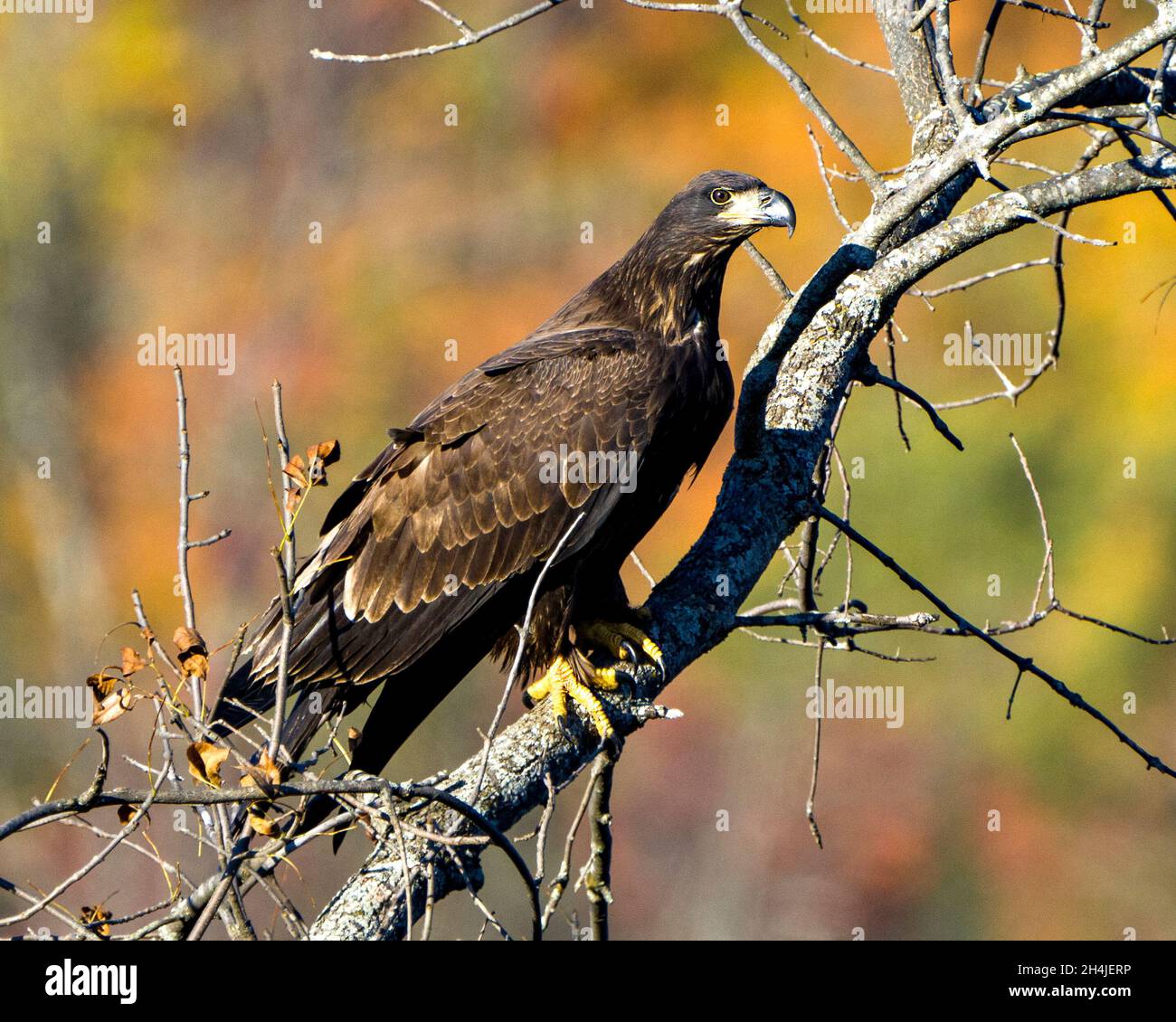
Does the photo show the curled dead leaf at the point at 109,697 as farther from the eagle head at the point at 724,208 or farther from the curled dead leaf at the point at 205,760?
the eagle head at the point at 724,208

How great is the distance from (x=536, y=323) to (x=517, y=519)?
15725 mm

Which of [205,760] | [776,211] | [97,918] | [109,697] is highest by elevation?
[776,211]

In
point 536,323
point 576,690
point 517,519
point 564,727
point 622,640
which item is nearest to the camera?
point 564,727

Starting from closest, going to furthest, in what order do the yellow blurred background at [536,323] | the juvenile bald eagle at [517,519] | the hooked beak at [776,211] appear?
the juvenile bald eagle at [517,519], the hooked beak at [776,211], the yellow blurred background at [536,323]

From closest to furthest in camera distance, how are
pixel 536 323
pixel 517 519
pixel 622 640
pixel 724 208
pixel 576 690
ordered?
1. pixel 576 690
2. pixel 622 640
3. pixel 517 519
4. pixel 724 208
5. pixel 536 323

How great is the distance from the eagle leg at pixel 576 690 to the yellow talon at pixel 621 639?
0.26 feet

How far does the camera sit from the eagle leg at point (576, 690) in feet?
13.3

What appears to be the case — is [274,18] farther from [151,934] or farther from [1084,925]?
[151,934]

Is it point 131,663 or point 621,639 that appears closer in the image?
point 131,663

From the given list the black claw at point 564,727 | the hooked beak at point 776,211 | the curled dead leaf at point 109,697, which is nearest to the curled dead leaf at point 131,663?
the curled dead leaf at point 109,697

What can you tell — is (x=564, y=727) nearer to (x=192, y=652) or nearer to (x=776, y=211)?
(x=192, y=652)

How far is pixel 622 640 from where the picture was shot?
443 centimetres

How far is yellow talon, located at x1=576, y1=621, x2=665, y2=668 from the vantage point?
4309mm

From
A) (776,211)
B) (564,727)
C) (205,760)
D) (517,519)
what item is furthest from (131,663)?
(776,211)
